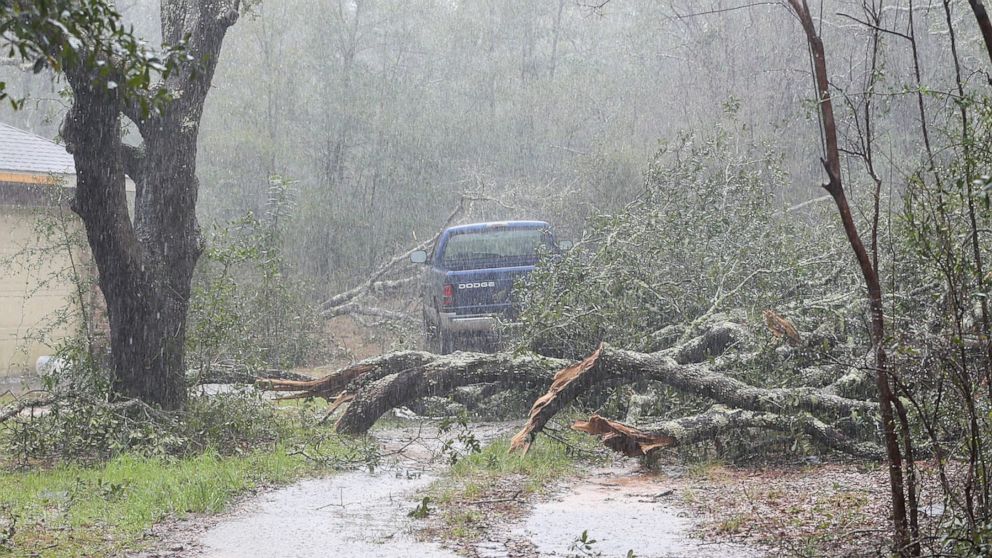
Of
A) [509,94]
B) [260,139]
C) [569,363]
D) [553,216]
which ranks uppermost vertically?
[509,94]

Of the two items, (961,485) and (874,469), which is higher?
(961,485)

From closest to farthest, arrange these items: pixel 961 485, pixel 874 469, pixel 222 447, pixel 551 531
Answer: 1. pixel 961 485
2. pixel 551 531
3. pixel 874 469
4. pixel 222 447

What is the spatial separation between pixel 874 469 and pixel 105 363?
6.98 meters

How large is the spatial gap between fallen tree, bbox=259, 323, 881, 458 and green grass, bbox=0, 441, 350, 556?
1.15m

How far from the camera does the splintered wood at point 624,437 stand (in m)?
7.27

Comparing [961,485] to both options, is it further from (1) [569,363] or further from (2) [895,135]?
(2) [895,135]

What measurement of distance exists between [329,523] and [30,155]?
11483 mm

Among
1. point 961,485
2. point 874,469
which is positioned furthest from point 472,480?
point 961,485

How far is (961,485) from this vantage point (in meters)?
4.17

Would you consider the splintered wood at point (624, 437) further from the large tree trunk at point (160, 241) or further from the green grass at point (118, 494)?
the large tree trunk at point (160, 241)

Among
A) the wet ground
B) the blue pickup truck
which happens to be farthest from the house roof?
the wet ground

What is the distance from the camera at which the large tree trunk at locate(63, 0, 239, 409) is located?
28.0 feet

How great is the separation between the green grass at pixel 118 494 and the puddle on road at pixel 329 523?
0.34 meters

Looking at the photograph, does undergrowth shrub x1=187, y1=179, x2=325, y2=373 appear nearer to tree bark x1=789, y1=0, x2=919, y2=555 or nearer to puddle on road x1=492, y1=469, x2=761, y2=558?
puddle on road x1=492, y1=469, x2=761, y2=558
